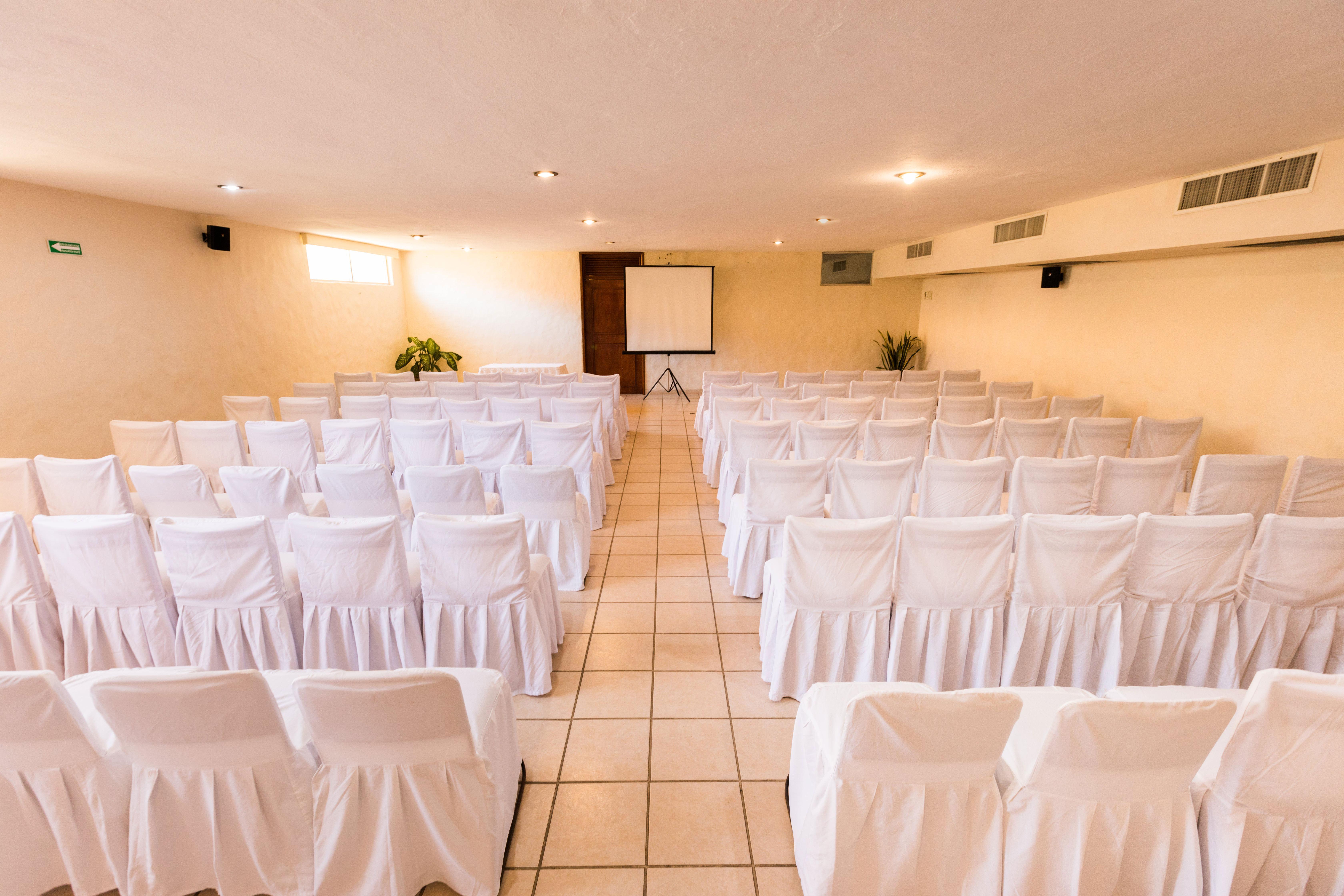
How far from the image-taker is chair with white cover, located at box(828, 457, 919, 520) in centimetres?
393

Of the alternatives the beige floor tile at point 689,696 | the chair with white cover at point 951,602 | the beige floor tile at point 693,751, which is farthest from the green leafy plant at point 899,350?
the beige floor tile at point 693,751

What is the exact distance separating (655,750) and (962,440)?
382 centimetres

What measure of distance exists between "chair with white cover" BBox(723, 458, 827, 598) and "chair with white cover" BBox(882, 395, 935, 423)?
253 centimetres

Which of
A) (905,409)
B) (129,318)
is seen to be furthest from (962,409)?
(129,318)

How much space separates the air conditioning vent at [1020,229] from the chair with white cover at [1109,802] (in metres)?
6.83

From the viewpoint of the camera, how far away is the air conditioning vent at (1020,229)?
698 centimetres

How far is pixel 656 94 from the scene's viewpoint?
9.82 feet

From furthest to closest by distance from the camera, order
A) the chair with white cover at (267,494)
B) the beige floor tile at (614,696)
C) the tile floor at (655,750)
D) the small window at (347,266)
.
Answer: the small window at (347,266) < the chair with white cover at (267,494) < the beige floor tile at (614,696) < the tile floor at (655,750)

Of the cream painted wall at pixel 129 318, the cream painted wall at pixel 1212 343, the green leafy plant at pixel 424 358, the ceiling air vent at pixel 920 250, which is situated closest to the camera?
the cream painted wall at pixel 1212 343

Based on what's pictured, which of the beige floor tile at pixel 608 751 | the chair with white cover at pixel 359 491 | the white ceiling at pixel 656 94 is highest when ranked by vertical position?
the white ceiling at pixel 656 94

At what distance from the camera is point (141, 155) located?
421 centimetres

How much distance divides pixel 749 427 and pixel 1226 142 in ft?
12.2

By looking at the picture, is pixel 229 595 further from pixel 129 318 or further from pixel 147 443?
pixel 129 318

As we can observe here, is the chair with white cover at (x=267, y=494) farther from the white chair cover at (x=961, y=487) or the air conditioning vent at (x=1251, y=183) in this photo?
the air conditioning vent at (x=1251, y=183)
